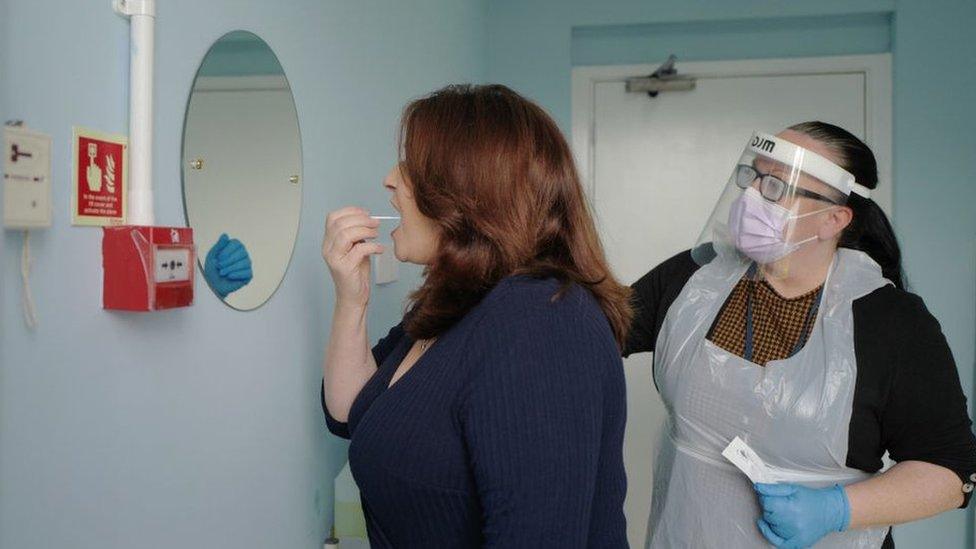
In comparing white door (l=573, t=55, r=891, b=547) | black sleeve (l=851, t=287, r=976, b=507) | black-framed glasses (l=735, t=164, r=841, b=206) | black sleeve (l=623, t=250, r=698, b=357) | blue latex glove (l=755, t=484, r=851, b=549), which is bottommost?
blue latex glove (l=755, t=484, r=851, b=549)

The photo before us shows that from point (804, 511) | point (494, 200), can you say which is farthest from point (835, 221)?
point (494, 200)

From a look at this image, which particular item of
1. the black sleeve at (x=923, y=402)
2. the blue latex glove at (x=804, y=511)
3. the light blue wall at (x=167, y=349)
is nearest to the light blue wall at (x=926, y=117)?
the black sleeve at (x=923, y=402)

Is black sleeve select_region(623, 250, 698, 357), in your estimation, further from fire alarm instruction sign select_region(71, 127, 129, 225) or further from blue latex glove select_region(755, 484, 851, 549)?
fire alarm instruction sign select_region(71, 127, 129, 225)

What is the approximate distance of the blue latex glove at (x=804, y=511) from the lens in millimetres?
1288

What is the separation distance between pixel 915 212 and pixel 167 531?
8.80ft

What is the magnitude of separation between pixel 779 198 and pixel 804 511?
594 millimetres

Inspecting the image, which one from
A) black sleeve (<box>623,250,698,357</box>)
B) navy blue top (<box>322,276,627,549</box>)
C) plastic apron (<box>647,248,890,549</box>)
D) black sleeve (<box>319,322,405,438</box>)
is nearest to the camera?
navy blue top (<box>322,276,627,549</box>)

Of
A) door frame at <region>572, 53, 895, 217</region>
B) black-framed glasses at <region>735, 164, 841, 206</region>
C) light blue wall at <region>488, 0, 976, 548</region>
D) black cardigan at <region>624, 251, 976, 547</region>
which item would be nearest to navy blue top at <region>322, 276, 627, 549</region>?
black cardigan at <region>624, 251, 976, 547</region>

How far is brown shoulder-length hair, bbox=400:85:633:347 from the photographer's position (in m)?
0.89

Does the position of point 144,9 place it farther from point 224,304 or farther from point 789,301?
point 789,301

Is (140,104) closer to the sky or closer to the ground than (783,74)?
closer to the ground

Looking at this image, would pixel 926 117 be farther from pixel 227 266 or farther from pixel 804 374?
pixel 227 266

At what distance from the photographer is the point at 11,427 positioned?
662 mm

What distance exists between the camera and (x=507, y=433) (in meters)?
0.78
